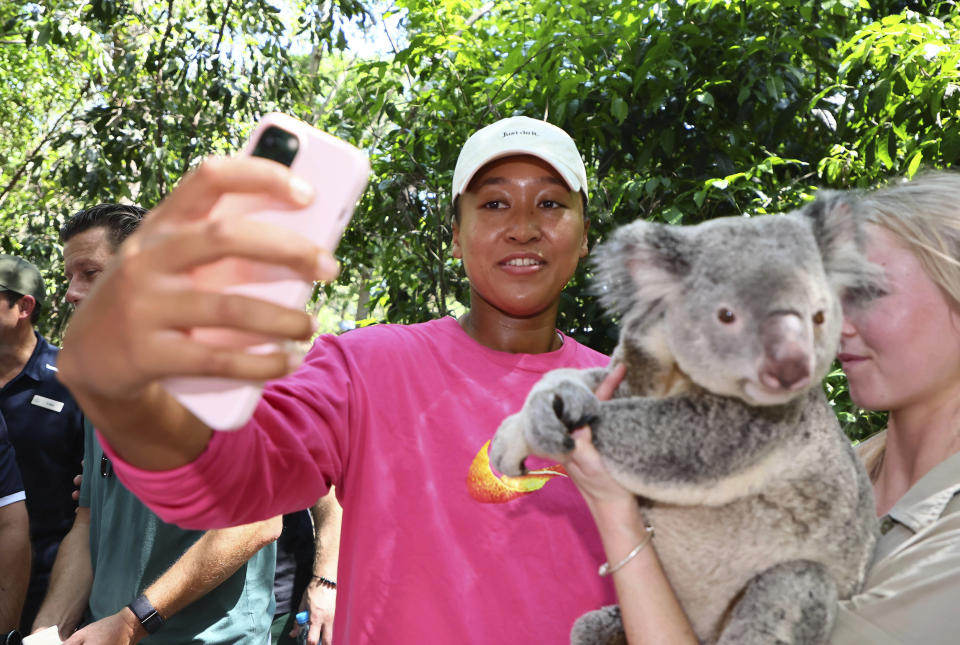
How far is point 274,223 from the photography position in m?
0.79

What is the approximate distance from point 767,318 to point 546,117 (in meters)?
2.53

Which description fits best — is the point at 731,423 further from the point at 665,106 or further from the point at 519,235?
the point at 665,106

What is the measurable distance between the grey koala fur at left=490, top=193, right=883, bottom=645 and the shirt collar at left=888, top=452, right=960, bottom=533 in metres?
0.11

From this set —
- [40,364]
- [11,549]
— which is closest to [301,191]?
[11,549]

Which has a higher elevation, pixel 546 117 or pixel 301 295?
pixel 546 117

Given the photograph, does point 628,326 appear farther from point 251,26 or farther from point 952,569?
point 251,26

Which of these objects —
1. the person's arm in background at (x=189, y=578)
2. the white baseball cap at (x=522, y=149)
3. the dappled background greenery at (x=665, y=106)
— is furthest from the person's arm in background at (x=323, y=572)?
the white baseball cap at (x=522, y=149)

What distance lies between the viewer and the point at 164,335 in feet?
2.51

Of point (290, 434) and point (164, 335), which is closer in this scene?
point (164, 335)

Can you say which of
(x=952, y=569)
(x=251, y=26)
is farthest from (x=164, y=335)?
(x=251, y=26)

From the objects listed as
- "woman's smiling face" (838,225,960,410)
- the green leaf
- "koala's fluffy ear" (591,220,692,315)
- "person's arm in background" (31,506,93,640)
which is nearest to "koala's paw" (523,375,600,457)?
"koala's fluffy ear" (591,220,692,315)

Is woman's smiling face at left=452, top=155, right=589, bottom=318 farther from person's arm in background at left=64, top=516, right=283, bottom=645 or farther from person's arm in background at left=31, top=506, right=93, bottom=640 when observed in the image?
person's arm in background at left=31, top=506, right=93, bottom=640

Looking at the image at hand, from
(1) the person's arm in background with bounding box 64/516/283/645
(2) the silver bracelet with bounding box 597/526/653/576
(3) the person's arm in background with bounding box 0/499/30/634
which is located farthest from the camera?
(3) the person's arm in background with bounding box 0/499/30/634

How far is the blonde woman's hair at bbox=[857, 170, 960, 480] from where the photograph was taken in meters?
1.46
